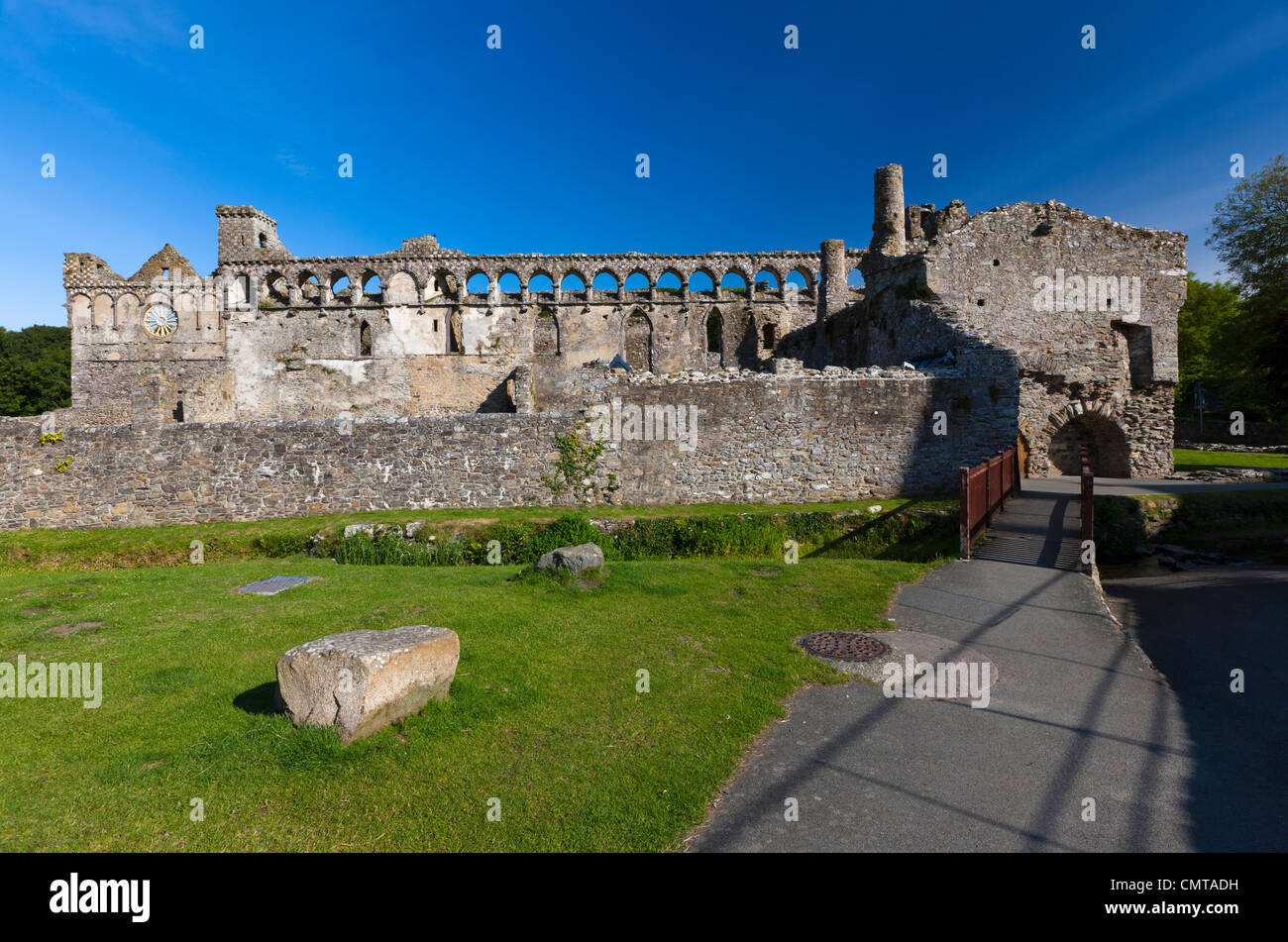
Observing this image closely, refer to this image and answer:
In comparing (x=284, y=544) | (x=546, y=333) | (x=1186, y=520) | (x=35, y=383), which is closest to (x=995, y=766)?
(x=1186, y=520)

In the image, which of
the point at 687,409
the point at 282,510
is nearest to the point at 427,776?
the point at 687,409

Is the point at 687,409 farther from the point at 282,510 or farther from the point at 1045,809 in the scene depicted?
the point at 1045,809

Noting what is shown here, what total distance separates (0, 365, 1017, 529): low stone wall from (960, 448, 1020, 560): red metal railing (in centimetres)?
127

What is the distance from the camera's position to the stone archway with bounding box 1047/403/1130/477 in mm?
19828

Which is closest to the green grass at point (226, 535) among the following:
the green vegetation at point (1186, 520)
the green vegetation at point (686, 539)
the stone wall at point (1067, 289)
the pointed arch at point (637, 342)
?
the green vegetation at point (686, 539)

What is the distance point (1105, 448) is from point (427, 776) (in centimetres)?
2441

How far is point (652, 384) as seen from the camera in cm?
1638

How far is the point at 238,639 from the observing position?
6.92 m

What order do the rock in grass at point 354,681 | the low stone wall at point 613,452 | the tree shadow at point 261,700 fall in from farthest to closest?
1. the low stone wall at point 613,452
2. the tree shadow at point 261,700
3. the rock in grass at point 354,681

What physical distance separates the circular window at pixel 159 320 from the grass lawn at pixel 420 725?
122ft

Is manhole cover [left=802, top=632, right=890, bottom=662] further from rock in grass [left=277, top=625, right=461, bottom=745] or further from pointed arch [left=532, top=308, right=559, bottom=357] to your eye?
pointed arch [left=532, top=308, right=559, bottom=357]

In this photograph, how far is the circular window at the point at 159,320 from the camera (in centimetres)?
3741

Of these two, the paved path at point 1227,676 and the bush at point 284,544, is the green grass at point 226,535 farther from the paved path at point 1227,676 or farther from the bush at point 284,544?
the paved path at point 1227,676
